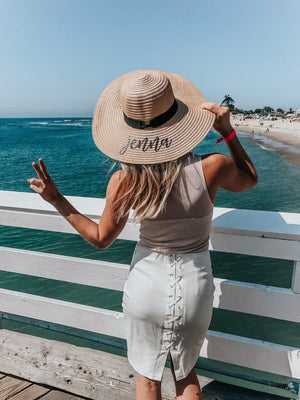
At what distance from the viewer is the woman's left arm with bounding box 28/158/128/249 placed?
1170 mm

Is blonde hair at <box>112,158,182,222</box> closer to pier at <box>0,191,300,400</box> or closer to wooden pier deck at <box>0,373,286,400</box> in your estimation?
pier at <box>0,191,300,400</box>

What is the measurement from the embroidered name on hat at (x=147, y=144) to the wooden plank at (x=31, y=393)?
4.64 feet

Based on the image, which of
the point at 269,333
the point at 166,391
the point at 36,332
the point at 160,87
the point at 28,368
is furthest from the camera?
the point at 269,333

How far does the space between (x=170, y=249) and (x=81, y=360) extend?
3.79ft

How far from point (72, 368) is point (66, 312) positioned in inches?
12.0

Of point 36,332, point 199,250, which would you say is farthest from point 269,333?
point 199,250

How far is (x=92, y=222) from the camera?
1.28 meters

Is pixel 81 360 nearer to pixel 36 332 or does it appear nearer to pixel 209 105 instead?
pixel 209 105

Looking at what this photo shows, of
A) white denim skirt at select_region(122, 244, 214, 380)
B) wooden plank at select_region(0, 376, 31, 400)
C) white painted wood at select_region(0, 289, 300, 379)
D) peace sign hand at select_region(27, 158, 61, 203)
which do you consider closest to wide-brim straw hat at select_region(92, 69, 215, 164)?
peace sign hand at select_region(27, 158, 61, 203)

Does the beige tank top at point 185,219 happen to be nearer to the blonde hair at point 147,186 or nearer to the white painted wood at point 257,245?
the blonde hair at point 147,186

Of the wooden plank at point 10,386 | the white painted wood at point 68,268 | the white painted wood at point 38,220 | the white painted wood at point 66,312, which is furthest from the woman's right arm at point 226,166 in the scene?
the wooden plank at point 10,386

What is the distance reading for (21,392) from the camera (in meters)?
1.78

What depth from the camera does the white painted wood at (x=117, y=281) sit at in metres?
1.51

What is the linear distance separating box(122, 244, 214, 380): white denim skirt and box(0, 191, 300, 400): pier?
31cm
